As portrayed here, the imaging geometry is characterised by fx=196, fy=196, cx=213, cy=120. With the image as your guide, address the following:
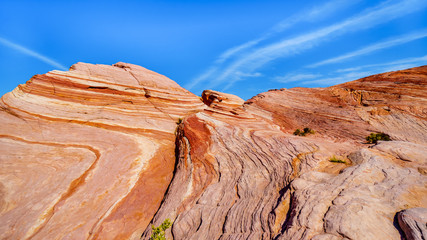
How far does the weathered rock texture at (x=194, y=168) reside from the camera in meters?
7.24

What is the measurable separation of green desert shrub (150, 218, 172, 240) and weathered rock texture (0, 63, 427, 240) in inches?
13.0

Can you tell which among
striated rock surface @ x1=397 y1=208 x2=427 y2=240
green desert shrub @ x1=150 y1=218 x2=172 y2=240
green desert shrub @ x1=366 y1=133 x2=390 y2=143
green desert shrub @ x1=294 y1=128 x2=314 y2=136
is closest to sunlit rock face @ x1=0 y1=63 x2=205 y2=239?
green desert shrub @ x1=150 y1=218 x2=172 y2=240

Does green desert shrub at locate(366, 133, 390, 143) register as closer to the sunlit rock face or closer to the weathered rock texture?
the weathered rock texture

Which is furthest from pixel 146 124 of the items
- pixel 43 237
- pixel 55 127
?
→ pixel 43 237

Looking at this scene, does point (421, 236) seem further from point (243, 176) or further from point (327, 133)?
point (327, 133)

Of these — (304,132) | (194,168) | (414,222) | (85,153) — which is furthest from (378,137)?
(85,153)

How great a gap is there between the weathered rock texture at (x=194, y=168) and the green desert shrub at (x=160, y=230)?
330mm

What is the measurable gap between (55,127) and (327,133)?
26001 mm

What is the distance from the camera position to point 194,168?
1318 centimetres

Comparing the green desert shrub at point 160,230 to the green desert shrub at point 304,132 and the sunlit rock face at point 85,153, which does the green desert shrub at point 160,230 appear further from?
the green desert shrub at point 304,132

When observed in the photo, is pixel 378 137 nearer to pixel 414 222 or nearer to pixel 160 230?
pixel 414 222

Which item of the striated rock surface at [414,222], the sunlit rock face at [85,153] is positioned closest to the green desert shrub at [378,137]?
the striated rock surface at [414,222]

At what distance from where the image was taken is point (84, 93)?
2144 centimetres

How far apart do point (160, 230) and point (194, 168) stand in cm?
509
